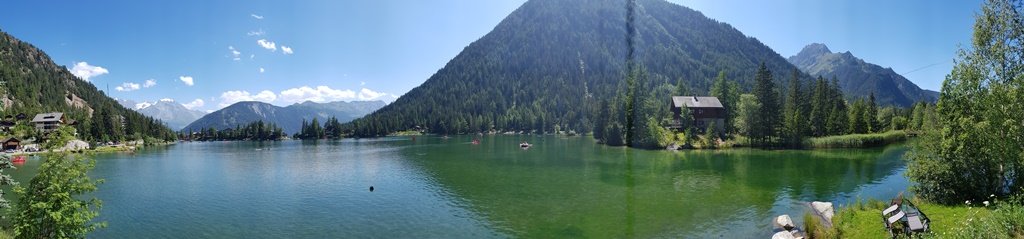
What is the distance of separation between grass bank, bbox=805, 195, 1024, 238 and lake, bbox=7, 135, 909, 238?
216 inches

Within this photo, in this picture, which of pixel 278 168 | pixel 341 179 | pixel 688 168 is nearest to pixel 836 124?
pixel 688 168

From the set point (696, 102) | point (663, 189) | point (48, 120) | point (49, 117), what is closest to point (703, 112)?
point (696, 102)

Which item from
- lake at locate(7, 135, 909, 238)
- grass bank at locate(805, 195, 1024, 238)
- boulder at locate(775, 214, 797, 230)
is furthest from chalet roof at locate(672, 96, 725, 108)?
grass bank at locate(805, 195, 1024, 238)

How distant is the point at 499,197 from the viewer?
50031mm

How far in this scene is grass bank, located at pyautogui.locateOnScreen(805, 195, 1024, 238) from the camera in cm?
1919

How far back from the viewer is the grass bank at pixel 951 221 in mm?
19188

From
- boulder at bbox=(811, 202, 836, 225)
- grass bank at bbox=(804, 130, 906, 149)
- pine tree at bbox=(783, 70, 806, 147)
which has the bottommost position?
boulder at bbox=(811, 202, 836, 225)

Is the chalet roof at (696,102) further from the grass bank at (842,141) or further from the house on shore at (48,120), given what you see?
the house on shore at (48,120)

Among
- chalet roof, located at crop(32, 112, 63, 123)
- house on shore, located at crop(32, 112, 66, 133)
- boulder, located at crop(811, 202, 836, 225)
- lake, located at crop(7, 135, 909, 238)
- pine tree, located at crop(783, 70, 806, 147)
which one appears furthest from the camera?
chalet roof, located at crop(32, 112, 63, 123)

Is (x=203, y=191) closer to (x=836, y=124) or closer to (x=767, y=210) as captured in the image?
(x=767, y=210)

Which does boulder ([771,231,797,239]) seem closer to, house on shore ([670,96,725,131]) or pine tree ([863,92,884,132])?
house on shore ([670,96,725,131])

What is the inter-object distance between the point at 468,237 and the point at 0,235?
83.8 feet

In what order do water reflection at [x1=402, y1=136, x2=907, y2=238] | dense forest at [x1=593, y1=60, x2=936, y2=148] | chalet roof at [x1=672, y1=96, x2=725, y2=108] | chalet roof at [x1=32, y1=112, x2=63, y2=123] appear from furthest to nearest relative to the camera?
chalet roof at [x1=32, y1=112, x2=63, y2=123], chalet roof at [x1=672, y1=96, x2=725, y2=108], dense forest at [x1=593, y1=60, x2=936, y2=148], water reflection at [x1=402, y1=136, x2=907, y2=238]

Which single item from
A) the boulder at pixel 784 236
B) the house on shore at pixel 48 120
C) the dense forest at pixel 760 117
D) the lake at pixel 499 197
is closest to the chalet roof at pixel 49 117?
the house on shore at pixel 48 120
